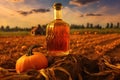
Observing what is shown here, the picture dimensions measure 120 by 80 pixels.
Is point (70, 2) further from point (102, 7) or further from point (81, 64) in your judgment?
point (81, 64)

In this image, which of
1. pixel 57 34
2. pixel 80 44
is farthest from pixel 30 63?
pixel 80 44

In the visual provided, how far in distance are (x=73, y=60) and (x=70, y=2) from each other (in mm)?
1943

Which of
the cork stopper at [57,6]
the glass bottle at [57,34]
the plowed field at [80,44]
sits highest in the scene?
the cork stopper at [57,6]

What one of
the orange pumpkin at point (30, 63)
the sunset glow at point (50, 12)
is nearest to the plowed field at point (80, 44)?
the sunset glow at point (50, 12)

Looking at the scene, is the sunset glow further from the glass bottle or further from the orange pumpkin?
the orange pumpkin

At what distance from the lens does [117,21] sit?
312cm

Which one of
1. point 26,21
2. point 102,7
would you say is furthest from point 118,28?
point 26,21

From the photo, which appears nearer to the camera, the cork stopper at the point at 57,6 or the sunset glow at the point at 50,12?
the cork stopper at the point at 57,6

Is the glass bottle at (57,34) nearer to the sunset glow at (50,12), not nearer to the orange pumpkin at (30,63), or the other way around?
the orange pumpkin at (30,63)

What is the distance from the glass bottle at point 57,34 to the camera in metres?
1.60

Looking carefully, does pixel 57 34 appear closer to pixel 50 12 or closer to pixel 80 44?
pixel 80 44

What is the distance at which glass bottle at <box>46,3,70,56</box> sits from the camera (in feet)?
5.24

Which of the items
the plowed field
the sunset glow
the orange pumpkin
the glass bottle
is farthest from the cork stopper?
the sunset glow

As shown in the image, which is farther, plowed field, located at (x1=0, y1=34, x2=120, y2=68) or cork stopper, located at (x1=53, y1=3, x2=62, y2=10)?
plowed field, located at (x1=0, y1=34, x2=120, y2=68)
